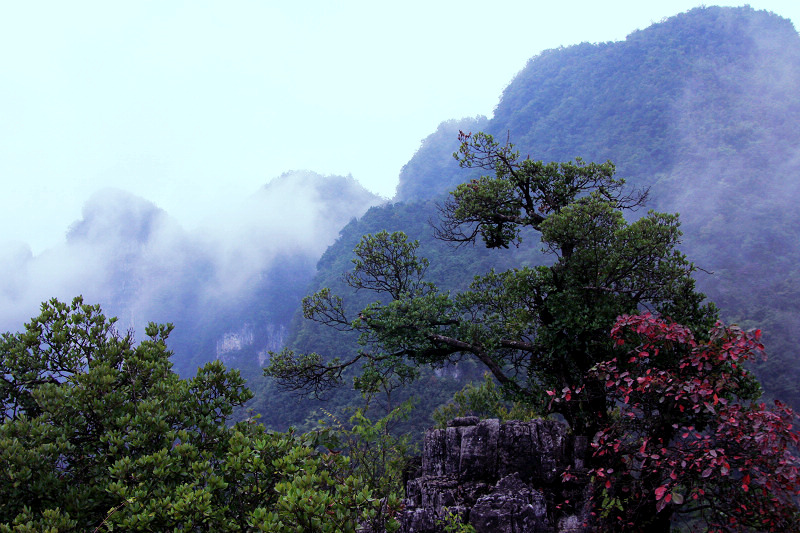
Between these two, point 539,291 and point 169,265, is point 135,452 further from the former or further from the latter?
point 169,265

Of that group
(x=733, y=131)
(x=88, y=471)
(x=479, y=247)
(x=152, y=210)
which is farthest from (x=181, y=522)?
(x=152, y=210)

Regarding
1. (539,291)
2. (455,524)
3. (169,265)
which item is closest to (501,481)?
(455,524)

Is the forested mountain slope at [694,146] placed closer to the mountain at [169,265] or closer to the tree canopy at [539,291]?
the tree canopy at [539,291]

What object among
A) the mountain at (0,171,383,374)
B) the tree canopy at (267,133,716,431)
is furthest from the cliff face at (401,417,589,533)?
the mountain at (0,171,383,374)

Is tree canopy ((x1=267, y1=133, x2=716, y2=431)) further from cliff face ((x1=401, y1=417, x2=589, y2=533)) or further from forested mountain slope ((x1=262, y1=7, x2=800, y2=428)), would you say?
forested mountain slope ((x1=262, y1=7, x2=800, y2=428))

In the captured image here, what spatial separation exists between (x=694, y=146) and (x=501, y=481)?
2555 inches

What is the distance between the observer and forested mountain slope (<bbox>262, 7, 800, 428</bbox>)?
3803cm

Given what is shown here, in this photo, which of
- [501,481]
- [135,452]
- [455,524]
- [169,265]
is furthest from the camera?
[169,265]

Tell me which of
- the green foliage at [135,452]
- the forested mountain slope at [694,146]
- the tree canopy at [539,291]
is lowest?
the green foliage at [135,452]

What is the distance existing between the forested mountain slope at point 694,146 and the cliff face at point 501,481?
29023 millimetres

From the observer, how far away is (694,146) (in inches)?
2226

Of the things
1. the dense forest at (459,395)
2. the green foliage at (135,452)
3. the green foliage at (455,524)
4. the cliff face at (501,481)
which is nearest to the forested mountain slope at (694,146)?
the dense forest at (459,395)

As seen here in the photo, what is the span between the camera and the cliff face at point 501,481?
4.87 m

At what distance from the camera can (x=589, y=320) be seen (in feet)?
22.4
